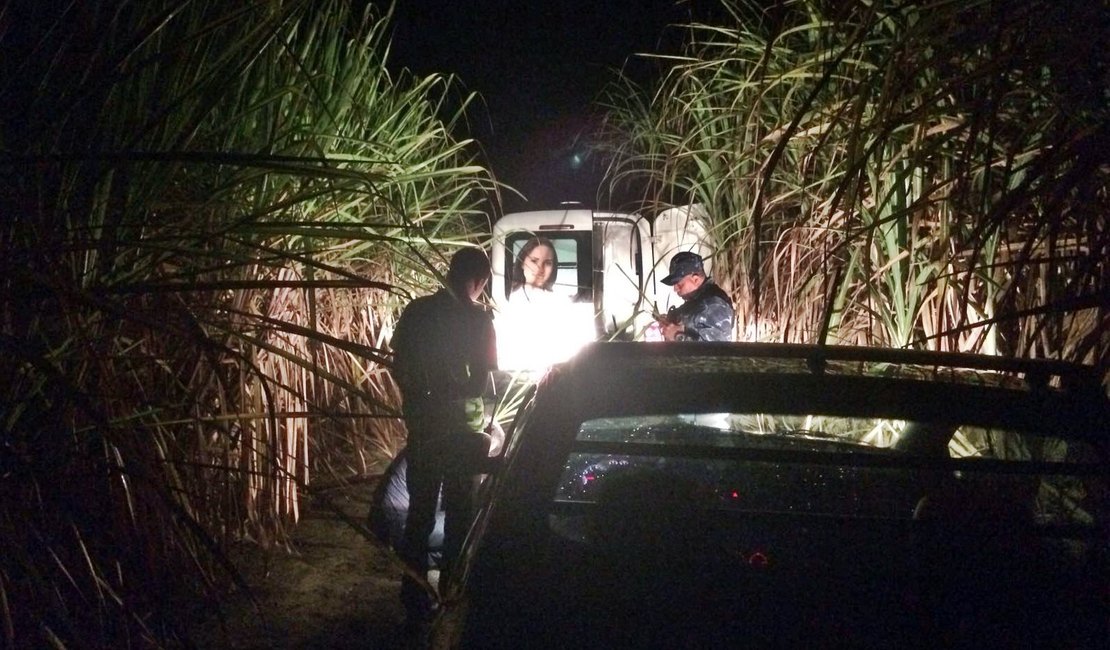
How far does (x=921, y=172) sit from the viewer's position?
4.02 m

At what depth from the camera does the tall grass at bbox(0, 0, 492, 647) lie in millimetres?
2229

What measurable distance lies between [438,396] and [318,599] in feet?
3.72

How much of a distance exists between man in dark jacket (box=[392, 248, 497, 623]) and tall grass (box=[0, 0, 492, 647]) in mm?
411

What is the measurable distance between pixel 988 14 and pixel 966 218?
4.90 feet

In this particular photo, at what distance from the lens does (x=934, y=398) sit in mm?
2162

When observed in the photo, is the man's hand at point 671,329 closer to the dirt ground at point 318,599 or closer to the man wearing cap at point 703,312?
the man wearing cap at point 703,312

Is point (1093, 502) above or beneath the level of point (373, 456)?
above

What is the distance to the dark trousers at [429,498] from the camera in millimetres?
4109

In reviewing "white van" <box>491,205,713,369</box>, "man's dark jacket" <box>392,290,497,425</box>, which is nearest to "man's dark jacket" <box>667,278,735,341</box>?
"man's dark jacket" <box>392,290,497,425</box>

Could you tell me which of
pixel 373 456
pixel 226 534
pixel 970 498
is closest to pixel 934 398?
pixel 970 498

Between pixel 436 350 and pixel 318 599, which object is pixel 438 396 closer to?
pixel 436 350

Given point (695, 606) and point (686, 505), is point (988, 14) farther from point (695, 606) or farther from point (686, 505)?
point (695, 606)

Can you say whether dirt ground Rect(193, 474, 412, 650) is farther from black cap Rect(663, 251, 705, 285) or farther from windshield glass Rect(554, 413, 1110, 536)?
black cap Rect(663, 251, 705, 285)

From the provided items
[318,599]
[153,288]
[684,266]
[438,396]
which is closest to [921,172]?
[684,266]
